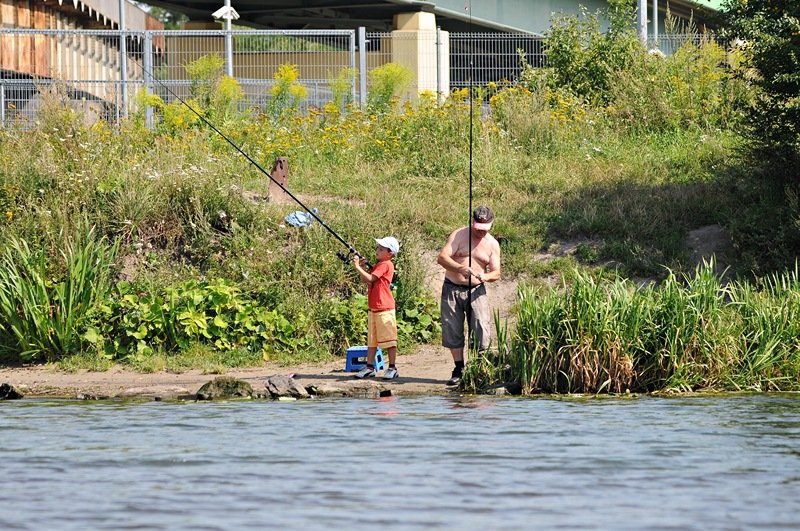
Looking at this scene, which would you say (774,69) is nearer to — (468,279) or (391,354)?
(468,279)

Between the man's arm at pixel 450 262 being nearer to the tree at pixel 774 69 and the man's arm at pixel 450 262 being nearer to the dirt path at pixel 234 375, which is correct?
the dirt path at pixel 234 375

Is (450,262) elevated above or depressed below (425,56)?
below

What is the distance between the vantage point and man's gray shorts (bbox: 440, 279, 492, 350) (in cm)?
1318

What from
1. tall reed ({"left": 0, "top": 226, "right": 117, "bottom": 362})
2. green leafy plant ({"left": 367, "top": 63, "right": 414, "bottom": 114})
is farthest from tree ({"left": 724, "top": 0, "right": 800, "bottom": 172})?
tall reed ({"left": 0, "top": 226, "right": 117, "bottom": 362})

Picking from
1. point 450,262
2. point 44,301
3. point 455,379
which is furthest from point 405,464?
point 44,301

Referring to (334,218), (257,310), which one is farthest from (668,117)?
(257,310)

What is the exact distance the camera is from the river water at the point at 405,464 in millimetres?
8461

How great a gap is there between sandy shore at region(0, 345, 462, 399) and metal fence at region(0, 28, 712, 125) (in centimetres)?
753

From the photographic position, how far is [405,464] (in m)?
9.98

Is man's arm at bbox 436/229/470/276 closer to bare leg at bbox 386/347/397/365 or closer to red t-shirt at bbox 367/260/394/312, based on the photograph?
red t-shirt at bbox 367/260/394/312

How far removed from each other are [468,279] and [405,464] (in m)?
3.42

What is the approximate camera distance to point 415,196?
60.0 feet

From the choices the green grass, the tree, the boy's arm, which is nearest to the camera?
the green grass

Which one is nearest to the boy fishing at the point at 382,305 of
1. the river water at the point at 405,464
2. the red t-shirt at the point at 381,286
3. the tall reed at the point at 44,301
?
the red t-shirt at the point at 381,286
